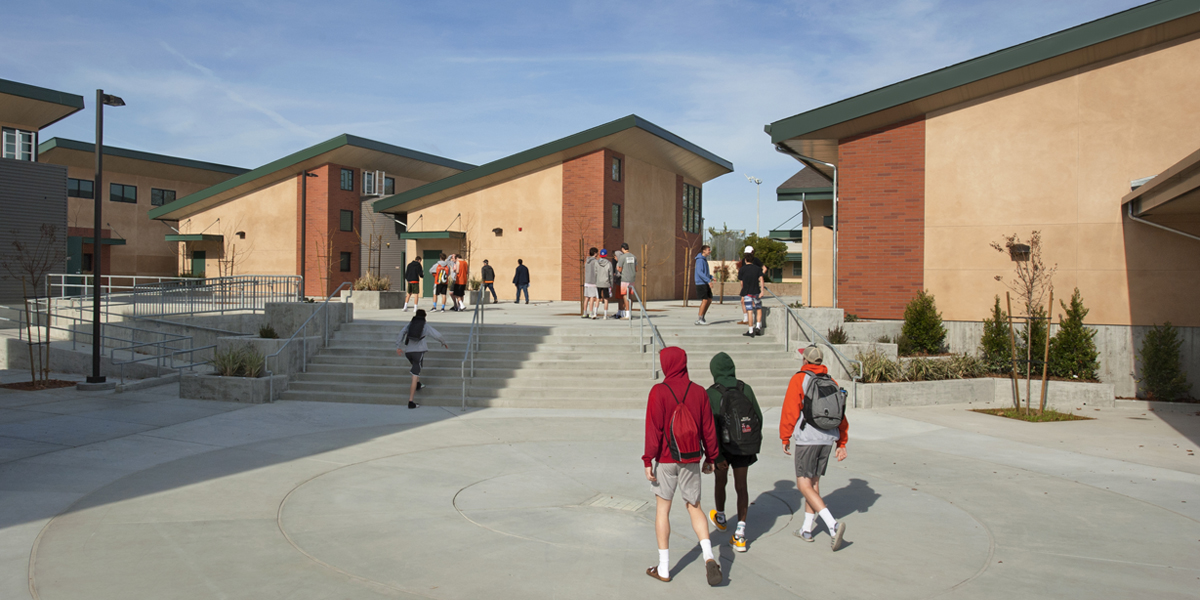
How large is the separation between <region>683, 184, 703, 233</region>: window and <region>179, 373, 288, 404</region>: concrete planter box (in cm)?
2793

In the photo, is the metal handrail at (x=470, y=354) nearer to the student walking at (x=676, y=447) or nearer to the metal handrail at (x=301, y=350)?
the metal handrail at (x=301, y=350)

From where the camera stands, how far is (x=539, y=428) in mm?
10609

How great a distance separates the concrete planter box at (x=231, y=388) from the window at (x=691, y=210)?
27.9 m

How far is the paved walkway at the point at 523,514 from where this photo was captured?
509 cm

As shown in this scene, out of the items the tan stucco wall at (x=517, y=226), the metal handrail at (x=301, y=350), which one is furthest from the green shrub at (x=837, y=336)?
the tan stucco wall at (x=517, y=226)

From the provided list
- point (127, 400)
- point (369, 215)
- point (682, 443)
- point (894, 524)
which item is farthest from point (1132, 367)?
Result: point (369, 215)

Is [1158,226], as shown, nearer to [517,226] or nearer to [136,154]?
[517,226]

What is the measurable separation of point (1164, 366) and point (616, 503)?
12.9 metres

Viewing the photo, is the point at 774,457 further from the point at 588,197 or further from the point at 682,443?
the point at 588,197

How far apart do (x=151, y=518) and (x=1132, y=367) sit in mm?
16637

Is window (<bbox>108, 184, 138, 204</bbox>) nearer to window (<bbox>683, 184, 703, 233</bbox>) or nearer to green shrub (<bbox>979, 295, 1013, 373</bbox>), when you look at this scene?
window (<bbox>683, 184, 703, 233</bbox>)

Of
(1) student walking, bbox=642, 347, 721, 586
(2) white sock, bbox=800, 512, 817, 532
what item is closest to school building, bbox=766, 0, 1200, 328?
(2) white sock, bbox=800, 512, 817, 532

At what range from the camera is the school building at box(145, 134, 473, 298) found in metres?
37.4

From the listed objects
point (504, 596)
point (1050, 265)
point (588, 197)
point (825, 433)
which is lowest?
point (504, 596)
